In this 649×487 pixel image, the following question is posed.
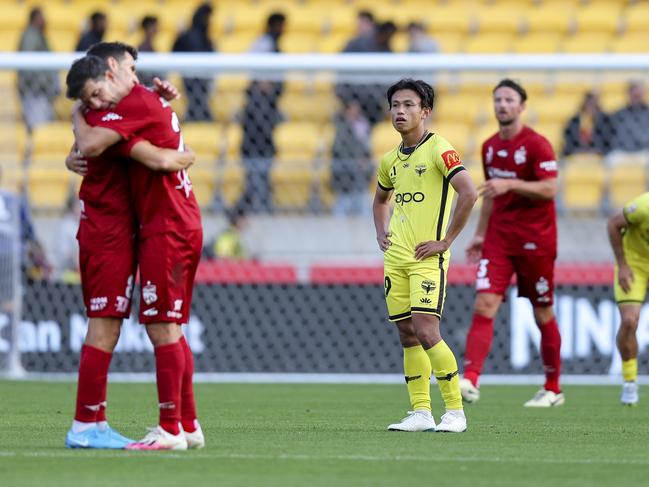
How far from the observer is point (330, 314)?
43.6ft

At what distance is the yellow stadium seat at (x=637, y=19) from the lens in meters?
18.3

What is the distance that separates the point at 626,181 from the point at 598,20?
499cm

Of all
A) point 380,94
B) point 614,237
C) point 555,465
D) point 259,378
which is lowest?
point 259,378

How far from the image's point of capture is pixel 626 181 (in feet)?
46.1

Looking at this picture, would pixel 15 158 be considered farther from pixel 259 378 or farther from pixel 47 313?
pixel 259 378

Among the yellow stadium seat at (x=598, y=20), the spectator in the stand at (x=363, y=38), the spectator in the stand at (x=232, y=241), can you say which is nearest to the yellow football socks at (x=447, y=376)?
the spectator in the stand at (x=232, y=241)

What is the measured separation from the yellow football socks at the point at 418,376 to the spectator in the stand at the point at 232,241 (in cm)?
595

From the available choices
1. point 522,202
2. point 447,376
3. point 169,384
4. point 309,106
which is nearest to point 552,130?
point 309,106

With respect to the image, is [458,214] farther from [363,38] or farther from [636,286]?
Answer: [363,38]

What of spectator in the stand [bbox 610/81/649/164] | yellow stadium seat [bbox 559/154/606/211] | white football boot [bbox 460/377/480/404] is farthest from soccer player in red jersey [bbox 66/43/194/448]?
spectator in the stand [bbox 610/81/649/164]

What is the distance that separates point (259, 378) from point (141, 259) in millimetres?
6948

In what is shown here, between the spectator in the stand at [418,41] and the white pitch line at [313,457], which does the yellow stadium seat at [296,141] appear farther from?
the white pitch line at [313,457]

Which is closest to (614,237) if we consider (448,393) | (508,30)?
(448,393)

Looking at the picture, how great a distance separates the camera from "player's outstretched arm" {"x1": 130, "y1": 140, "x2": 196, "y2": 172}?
6324 mm
